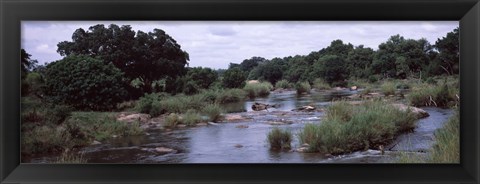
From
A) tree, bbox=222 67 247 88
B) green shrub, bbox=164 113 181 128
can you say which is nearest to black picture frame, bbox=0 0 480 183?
green shrub, bbox=164 113 181 128

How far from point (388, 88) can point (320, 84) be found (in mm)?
456

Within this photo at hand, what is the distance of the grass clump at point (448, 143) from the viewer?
3.21 m

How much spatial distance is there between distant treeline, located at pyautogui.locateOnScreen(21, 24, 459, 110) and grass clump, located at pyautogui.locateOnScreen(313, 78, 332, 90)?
28 millimetres

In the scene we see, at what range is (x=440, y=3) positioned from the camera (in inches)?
119

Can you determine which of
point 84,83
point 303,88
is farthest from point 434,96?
→ point 84,83

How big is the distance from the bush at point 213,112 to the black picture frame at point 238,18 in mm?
337

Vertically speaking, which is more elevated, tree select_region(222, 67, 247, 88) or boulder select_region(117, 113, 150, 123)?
tree select_region(222, 67, 247, 88)

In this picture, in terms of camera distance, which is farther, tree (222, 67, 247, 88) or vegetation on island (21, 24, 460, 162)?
tree (222, 67, 247, 88)

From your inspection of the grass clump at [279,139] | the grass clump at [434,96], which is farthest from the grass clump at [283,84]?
the grass clump at [434,96]

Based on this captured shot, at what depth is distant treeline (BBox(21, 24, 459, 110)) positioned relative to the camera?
3.32 metres

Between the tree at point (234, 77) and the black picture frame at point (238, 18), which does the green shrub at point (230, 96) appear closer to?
the tree at point (234, 77)

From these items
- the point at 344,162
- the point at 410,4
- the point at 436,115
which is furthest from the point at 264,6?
Answer: the point at 436,115

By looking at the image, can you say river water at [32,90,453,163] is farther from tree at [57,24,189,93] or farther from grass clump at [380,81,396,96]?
tree at [57,24,189,93]

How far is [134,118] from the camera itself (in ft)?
11.0
